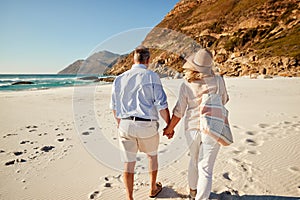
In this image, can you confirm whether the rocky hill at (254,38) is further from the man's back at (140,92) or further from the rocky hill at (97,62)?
the man's back at (140,92)

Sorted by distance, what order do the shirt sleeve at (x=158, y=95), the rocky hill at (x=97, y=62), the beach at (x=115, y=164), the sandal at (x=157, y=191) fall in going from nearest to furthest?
the shirt sleeve at (x=158, y=95) → the sandal at (x=157, y=191) → the beach at (x=115, y=164) → the rocky hill at (x=97, y=62)

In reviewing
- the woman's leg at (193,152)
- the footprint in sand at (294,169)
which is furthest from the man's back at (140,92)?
the footprint in sand at (294,169)

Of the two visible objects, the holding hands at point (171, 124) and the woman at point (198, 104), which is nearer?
the woman at point (198, 104)

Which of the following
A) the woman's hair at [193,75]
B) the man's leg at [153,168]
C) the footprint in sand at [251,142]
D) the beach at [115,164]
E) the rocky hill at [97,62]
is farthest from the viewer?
the rocky hill at [97,62]

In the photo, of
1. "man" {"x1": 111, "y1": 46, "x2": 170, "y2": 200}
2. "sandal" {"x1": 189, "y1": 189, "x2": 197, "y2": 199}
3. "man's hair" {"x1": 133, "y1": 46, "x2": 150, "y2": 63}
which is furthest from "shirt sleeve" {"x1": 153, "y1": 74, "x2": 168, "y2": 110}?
"sandal" {"x1": 189, "y1": 189, "x2": 197, "y2": 199}

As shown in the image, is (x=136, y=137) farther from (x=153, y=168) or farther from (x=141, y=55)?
(x=141, y=55)

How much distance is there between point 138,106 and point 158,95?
0.27 m

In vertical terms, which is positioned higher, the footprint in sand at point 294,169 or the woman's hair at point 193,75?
the woman's hair at point 193,75

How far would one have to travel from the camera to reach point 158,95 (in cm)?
232

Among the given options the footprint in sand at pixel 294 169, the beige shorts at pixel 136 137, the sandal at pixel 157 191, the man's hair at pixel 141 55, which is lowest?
the sandal at pixel 157 191

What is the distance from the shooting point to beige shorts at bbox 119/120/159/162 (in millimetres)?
2281

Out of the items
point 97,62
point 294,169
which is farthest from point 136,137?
point 97,62

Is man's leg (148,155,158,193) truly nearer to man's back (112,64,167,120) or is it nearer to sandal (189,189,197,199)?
sandal (189,189,197,199)

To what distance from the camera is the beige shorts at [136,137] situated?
2281mm
